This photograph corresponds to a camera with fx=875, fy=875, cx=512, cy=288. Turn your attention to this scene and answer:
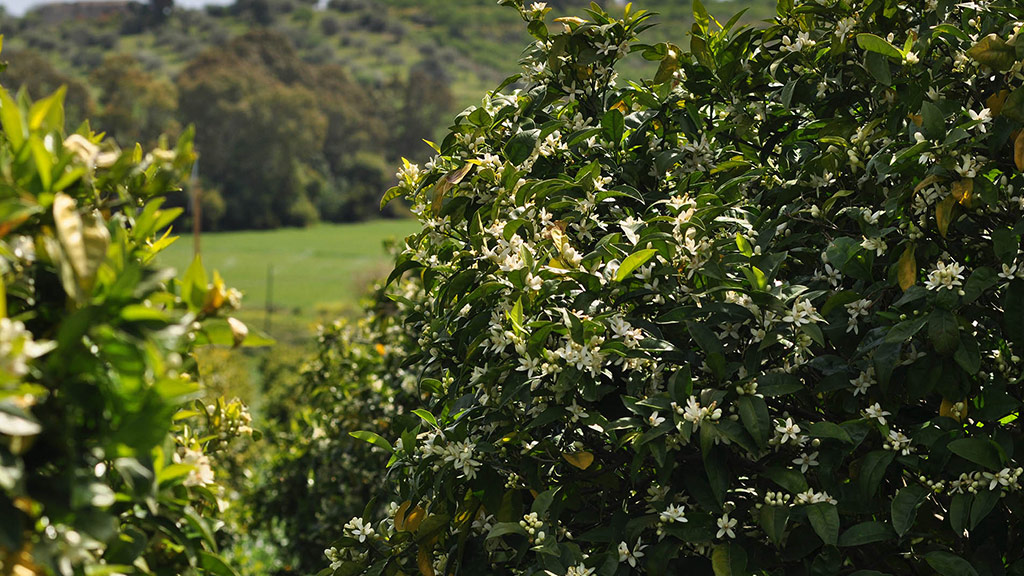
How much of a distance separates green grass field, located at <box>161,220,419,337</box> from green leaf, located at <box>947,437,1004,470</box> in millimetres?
34964

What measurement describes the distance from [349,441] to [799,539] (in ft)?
10.8

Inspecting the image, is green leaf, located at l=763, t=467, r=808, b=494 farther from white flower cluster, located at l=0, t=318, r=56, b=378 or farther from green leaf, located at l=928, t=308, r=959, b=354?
white flower cluster, located at l=0, t=318, r=56, b=378

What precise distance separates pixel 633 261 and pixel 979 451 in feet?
2.32

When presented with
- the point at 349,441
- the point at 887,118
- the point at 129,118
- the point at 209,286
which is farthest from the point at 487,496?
the point at 129,118

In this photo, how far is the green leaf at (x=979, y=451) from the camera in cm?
157

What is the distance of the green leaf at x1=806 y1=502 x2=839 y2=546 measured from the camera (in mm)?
1557

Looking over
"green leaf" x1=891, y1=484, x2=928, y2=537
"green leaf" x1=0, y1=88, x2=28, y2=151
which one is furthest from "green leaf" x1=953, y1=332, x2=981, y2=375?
"green leaf" x1=0, y1=88, x2=28, y2=151

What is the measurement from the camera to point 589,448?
6.00 feet

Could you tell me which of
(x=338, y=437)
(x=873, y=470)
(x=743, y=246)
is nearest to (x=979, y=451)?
(x=873, y=470)

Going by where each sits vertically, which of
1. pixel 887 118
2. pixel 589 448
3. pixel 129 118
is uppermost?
pixel 887 118

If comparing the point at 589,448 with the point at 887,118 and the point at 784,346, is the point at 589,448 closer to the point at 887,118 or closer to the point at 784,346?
the point at 784,346

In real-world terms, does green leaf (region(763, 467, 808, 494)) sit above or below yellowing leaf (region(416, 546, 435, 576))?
above

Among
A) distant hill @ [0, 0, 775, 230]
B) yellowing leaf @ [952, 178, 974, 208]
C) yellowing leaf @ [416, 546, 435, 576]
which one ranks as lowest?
distant hill @ [0, 0, 775, 230]

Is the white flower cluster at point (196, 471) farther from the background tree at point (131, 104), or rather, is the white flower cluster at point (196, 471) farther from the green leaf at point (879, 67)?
the background tree at point (131, 104)
